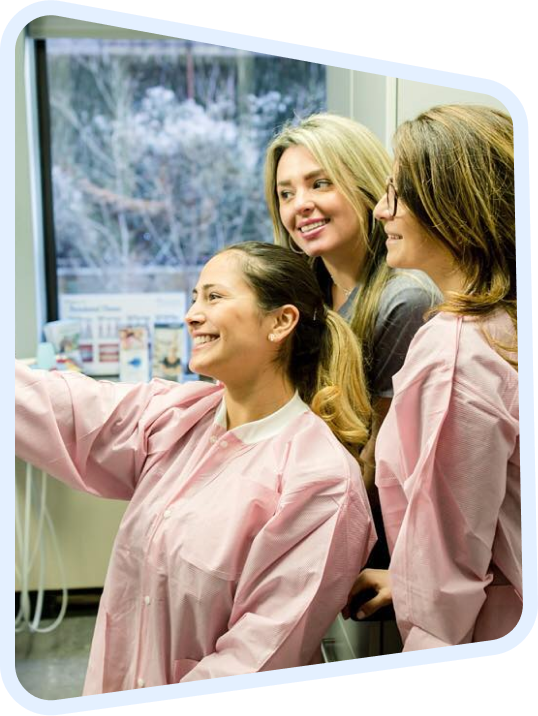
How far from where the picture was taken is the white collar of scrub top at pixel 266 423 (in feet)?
6.66

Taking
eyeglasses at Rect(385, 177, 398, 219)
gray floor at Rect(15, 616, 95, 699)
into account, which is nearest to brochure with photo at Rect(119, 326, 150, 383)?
gray floor at Rect(15, 616, 95, 699)

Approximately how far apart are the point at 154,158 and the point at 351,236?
1.64 ft

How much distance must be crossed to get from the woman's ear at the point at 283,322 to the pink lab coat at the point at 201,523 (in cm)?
16

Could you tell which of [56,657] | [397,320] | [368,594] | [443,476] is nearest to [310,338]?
[397,320]

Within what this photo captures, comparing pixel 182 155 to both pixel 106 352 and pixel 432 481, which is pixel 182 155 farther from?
pixel 432 481

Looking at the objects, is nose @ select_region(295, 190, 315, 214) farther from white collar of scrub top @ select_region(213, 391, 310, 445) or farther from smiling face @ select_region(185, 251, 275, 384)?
white collar of scrub top @ select_region(213, 391, 310, 445)

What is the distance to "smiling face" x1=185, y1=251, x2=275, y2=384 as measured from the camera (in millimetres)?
1991

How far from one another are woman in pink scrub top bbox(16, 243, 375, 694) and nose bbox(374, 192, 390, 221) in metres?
0.26

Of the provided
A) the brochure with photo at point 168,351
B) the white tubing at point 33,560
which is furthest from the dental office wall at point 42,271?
the brochure with photo at point 168,351

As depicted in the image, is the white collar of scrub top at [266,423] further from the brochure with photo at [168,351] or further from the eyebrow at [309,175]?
the eyebrow at [309,175]

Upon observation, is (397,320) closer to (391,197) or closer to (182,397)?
(391,197)

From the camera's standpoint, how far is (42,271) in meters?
1.94

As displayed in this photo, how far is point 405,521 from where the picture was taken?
2.19m

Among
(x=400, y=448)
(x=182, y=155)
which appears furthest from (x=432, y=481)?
(x=182, y=155)
